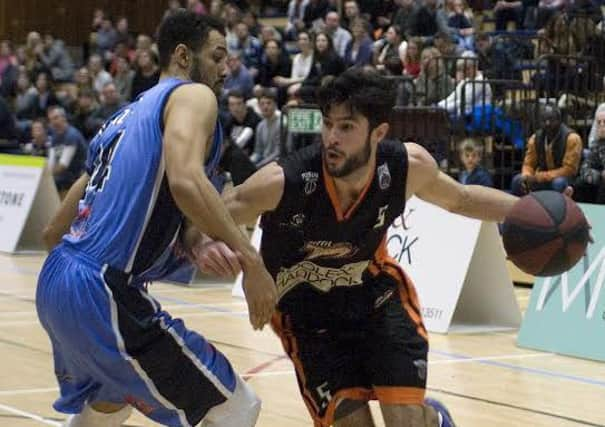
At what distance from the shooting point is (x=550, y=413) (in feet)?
23.4

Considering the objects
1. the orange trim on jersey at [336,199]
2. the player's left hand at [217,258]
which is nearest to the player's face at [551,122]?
the orange trim on jersey at [336,199]

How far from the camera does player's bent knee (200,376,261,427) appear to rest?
425 centimetres

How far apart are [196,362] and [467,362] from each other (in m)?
4.81

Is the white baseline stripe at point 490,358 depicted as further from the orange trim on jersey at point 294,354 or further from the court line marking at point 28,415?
the orange trim on jersey at point 294,354

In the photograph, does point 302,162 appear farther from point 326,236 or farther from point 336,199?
point 326,236

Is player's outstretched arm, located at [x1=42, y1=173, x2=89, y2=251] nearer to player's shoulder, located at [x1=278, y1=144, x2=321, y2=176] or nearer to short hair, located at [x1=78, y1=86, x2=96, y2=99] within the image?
player's shoulder, located at [x1=278, y1=144, x2=321, y2=176]

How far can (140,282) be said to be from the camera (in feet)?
13.9

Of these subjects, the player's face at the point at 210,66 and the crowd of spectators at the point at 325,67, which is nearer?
the player's face at the point at 210,66

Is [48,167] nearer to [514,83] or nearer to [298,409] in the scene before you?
[514,83]

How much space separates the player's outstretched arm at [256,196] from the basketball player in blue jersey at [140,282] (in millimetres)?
501

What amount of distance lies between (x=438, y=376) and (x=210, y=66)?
14.0 ft

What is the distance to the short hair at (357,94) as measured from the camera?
4777 mm

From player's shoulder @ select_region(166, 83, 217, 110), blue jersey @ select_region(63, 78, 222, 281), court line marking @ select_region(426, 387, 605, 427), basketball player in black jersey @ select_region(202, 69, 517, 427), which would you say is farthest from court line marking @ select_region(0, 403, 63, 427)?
player's shoulder @ select_region(166, 83, 217, 110)

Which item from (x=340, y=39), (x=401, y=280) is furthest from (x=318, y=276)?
(x=340, y=39)
